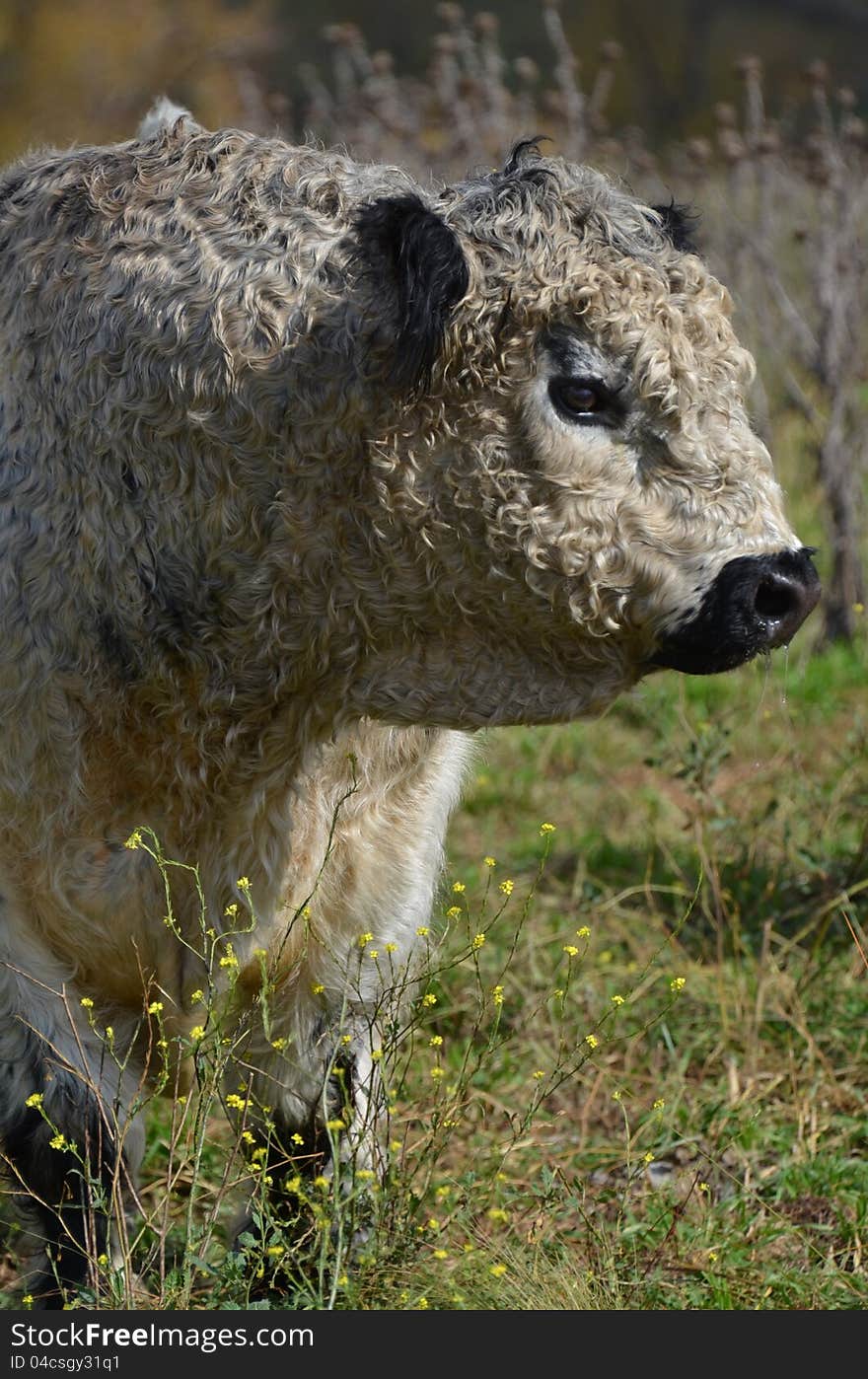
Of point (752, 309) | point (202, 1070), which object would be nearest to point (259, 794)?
point (202, 1070)

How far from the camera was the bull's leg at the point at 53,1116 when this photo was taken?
323 centimetres

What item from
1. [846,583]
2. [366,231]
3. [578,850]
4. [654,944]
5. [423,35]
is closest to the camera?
[366,231]

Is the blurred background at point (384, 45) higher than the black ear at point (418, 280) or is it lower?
higher

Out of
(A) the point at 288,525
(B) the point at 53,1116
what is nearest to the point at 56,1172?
(B) the point at 53,1116

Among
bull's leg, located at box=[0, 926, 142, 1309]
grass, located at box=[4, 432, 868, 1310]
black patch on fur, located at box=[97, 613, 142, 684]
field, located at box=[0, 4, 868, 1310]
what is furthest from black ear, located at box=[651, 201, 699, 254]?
bull's leg, located at box=[0, 926, 142, 1309]

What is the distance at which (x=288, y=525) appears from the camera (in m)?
2.95

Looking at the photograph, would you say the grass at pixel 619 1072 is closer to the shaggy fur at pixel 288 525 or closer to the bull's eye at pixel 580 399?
the shaggy fur at pixel 288 525

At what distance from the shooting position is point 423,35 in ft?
58.8

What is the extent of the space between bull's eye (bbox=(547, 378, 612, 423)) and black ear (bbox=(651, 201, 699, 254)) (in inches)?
16.6

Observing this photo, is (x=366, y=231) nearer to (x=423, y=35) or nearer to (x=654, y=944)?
(x=654, y=944)

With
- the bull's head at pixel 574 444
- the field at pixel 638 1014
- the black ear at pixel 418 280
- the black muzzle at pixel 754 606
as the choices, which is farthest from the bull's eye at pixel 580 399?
the field at pixel 638 1014

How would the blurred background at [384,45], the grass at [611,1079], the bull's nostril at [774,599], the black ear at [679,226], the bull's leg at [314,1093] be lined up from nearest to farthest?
1. the bull's nostril at [774,599]
2. the black ear at [679,226]
3. the grass at [611,1079]
4. the bull's leg at [314,1093]
5. the blurred background at [384,45]

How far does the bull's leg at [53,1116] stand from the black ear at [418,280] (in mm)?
1387

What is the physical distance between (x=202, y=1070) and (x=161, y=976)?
1.05 feet
